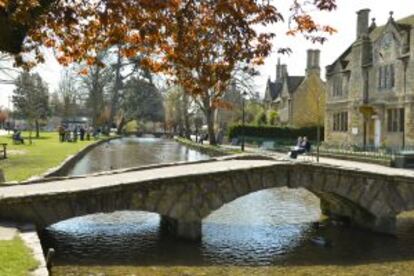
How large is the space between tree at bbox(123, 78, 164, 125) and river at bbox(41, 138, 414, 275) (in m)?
91.8

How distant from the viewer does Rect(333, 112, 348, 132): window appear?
52.5 meters

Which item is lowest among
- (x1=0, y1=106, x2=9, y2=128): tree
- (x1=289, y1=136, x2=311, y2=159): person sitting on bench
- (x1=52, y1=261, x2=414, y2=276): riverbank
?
(x1=52, y1=261, x2=414, y2=276): riverbank

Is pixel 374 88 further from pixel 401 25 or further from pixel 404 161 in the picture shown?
pixel 404 161

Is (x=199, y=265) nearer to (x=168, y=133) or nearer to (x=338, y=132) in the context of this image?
(x=338, y=132)

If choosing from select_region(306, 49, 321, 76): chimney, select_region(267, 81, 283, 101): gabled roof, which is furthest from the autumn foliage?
select_region(267, 81, 283, 101): gabled roof

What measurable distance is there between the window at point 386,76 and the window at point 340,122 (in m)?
7.07

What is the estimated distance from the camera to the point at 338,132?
53781 millimetres

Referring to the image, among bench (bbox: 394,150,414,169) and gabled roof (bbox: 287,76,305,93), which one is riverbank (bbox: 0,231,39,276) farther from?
gabled roof (bbox: 287,76,305,93)

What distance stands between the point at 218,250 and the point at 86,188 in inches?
146

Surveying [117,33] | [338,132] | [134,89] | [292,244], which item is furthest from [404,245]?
[134,89]

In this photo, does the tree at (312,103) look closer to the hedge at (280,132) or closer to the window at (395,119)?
the hedge at (280,132)

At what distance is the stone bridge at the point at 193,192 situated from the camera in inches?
575

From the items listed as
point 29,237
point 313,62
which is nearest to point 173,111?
point 313,62

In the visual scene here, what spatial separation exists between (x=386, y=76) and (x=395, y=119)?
143 inches
